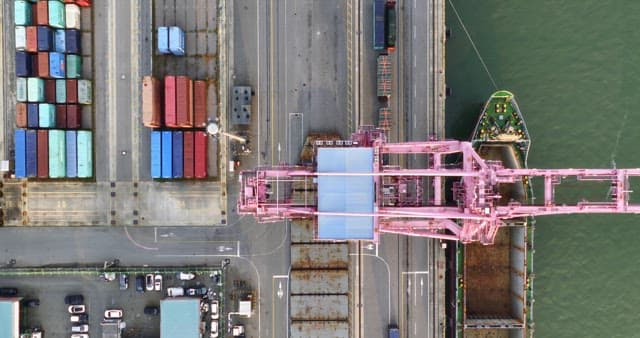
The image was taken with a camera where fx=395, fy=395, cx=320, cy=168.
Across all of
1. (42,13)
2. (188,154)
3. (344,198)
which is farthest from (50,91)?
(344,198)

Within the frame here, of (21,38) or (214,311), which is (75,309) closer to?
(214,311)

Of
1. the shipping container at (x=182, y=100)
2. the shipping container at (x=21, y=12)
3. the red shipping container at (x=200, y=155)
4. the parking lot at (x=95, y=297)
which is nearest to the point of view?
the shipping container at (x=21, y=12)

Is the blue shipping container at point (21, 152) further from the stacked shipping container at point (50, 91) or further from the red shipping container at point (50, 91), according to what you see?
the red shipping container at point (50, 91)

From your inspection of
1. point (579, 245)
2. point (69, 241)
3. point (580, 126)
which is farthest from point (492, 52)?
point (69, 241)

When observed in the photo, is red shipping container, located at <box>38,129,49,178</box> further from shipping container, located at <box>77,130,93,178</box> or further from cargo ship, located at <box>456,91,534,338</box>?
cargo ship, located at <box>456,91,534,338</box>

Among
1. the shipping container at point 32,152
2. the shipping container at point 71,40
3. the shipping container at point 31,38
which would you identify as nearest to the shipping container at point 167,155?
the shipping container at point 71,40

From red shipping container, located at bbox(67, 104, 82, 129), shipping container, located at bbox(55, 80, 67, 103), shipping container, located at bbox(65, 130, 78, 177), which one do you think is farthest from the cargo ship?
shipping container, located at bbox(55, 80, 67, 103)
